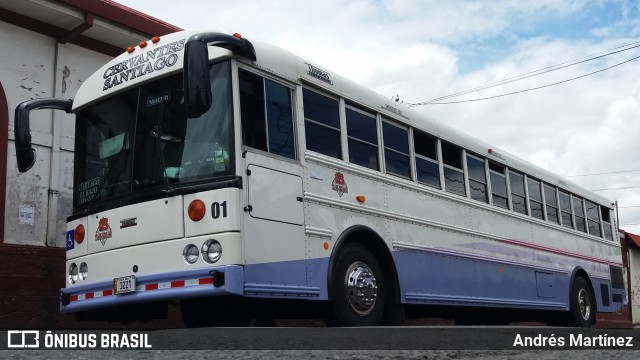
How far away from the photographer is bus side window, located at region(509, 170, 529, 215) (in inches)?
432

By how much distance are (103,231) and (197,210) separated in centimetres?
122

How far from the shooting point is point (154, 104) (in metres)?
6.43

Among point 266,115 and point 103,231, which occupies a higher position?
point 266,115

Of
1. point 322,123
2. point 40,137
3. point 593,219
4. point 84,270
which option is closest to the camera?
point 84,270

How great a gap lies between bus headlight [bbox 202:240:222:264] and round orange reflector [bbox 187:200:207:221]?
0.23 metres

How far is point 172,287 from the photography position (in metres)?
5.82

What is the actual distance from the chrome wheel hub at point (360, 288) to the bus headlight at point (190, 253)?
165cm

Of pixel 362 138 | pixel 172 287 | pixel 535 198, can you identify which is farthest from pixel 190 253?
pixel 535 198

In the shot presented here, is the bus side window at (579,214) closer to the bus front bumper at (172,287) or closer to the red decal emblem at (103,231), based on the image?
the bus front bumper at (172,287)

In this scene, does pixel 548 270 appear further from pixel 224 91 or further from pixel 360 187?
pixel 224 91

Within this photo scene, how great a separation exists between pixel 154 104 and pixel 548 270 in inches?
301

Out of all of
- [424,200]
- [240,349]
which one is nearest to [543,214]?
[424,200]

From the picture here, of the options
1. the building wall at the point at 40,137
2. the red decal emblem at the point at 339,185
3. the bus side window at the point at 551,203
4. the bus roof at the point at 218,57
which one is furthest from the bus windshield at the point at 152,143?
the bus side window at the point at 551,203

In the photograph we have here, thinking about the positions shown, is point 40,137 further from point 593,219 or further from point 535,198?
point 593,219
